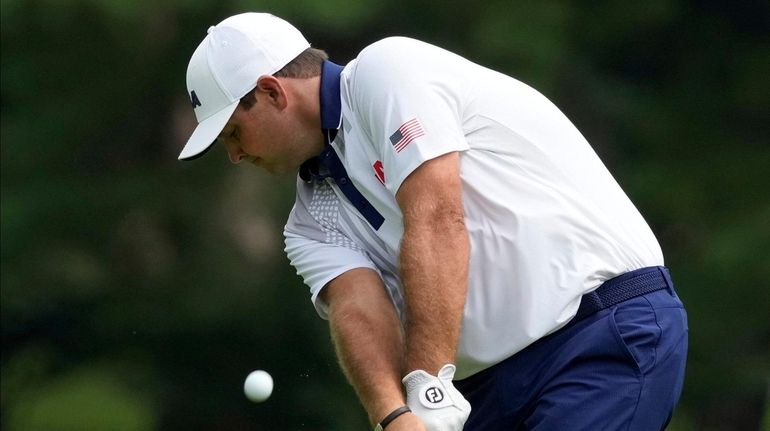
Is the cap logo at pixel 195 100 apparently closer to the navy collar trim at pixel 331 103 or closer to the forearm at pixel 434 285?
the navy collar trim at pixel 331 103

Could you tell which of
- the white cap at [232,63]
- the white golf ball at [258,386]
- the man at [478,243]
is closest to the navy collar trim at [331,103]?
the man at [478,243]

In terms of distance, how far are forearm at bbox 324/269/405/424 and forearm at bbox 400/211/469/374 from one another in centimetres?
24

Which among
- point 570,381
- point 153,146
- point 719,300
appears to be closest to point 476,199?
point 570,381

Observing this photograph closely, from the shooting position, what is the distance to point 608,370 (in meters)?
3.36

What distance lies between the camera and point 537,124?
3521mm

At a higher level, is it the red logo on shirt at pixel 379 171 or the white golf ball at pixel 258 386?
the red logo on shirt at pixel 379 171

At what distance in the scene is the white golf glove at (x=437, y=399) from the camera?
3.23 meters

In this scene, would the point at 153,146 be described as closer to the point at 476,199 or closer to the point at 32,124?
the point at 32,124

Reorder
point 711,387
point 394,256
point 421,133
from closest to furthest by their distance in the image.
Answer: point 421,133 < point 394,256 < point 711,387

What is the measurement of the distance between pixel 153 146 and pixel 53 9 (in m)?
1.05

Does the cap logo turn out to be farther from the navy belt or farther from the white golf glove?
the navy belt

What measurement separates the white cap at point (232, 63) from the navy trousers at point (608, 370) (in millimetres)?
932

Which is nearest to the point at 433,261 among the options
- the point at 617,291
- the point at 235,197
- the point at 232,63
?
the point at 617,291

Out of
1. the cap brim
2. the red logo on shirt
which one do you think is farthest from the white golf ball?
the red logo on shirt
